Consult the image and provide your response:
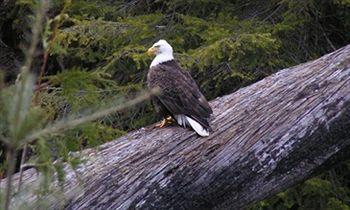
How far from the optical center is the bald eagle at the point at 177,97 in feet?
15.8

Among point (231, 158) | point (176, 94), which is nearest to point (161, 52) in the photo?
point (176, 94)

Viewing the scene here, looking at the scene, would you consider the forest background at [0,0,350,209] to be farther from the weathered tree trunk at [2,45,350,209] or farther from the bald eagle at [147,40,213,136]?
the weathered tree trunk at [2,45,350,209]

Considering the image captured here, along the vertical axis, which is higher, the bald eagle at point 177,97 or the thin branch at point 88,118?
the thin branch at point 88,118

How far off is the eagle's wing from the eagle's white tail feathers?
0.08 feet

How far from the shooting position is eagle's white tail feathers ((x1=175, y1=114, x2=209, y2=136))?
4520 mm

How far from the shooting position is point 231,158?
169 inches

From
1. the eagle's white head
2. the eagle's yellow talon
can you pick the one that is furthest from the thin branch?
the eagle's white head

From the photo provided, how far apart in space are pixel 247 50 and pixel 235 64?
0.66 ft

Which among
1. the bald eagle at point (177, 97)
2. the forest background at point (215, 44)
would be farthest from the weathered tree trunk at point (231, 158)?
the forest background at point (215, 44)

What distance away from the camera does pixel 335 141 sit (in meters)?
4.37

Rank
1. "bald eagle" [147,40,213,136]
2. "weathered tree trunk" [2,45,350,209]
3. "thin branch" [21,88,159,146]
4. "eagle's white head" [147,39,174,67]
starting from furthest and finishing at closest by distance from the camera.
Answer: "eagle's white head" [147,39,174,67] < "bald eagle" [147,40,213,136] < "weathered tree trunk" [2,45,350,209] < "thin branch" [21,88,159,146]

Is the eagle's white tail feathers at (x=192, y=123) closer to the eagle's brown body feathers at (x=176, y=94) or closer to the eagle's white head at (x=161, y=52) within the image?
the eagle's brown body feathers at (x=176, y=94)

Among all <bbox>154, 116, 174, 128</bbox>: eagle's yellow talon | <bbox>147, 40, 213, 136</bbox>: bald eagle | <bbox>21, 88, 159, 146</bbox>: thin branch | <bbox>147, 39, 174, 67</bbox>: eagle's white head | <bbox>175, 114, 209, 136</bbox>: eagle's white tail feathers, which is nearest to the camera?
<bbox>21, 88, 159, 146</bbox>: thin branch

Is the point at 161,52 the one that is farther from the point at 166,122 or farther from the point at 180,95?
the point at 166,122
